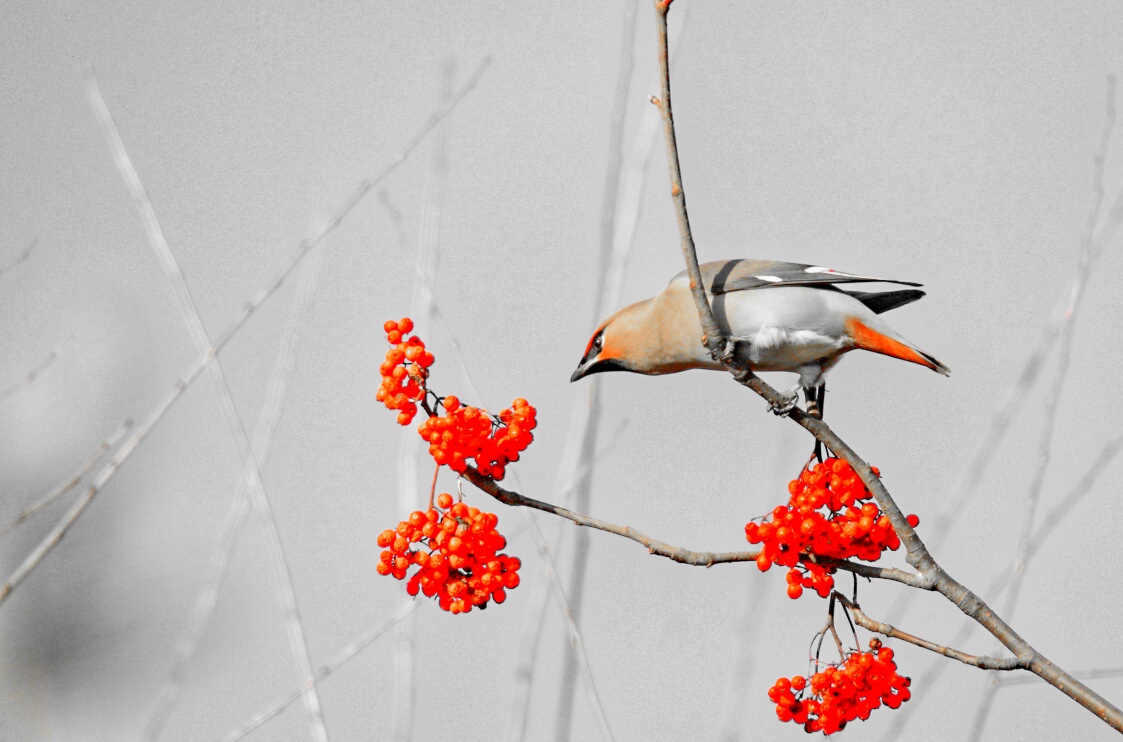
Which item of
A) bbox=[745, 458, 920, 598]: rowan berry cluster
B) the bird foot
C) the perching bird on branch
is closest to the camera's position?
bbox=[745, 458, 920, 598]: rowan berry cluster

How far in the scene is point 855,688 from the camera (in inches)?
61.2

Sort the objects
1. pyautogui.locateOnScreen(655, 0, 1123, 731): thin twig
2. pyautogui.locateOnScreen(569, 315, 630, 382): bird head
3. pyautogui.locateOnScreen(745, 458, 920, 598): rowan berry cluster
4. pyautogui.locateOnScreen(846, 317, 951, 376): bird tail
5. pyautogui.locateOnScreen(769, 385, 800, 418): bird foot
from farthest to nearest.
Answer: pyautogui.locateOnScreen(569, 315, 630, 382): bird head → pyautogui.locateOnScreen(846, 317, 951, 376): bird tail → pyautogui.locateOnScreen(769, 385, 800, 418): bird foot → pyautogui.locateOnScreen(745, 458, 920, 598): rowan berry cluster → pyautogui.locateOnScreen(655, 0, 1123, 731): thin twig

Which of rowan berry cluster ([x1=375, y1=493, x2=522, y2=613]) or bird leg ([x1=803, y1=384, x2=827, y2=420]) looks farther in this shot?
bird leg ([x1=803, y1=384, x2=827, y2=420])

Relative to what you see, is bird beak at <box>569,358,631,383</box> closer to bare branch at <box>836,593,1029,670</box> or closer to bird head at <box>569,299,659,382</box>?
bird head at <box>569,299,659,382</box>

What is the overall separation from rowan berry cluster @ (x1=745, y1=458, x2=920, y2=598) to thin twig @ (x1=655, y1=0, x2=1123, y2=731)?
0.16ft

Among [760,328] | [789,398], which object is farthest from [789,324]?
[789,398]

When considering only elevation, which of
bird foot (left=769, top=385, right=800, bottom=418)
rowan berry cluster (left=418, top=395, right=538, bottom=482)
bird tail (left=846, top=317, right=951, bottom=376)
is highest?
bird tail (left=846, top=317, right=951, bottom=376)

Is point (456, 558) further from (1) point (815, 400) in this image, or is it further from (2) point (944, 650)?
(1) point (815, 400)

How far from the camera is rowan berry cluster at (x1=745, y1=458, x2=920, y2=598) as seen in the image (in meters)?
1.52

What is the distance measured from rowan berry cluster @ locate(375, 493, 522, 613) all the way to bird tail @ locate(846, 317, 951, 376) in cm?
100

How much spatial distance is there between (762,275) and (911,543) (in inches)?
40.3

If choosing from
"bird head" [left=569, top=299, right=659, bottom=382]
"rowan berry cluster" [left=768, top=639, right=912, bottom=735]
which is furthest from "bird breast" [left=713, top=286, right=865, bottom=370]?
"rowan berry cluster" [left=768, top=639, right=912, bottom=735]

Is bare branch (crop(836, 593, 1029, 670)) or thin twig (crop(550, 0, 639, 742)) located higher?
thin twig (crop(550, 0, 639, 742))

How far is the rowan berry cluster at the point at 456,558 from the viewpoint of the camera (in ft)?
4.65
